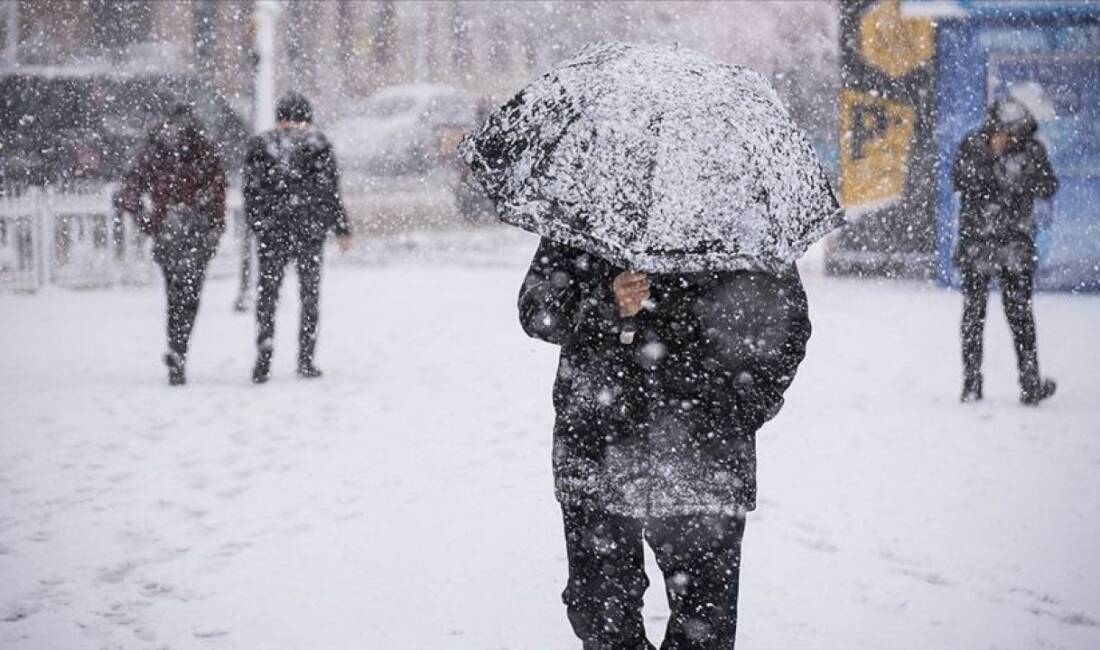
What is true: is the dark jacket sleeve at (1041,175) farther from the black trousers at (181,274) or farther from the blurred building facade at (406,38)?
the blurred building facade at (406,38)

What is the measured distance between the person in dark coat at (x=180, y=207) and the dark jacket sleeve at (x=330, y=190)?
72cm

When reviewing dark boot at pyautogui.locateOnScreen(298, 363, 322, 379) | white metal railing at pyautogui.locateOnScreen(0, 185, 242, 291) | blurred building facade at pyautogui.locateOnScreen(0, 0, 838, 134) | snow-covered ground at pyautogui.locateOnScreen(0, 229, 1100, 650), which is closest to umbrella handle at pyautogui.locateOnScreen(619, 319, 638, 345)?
snow-covered ground at pyautogui.locateOnScreen(0, 229, 1100, 650)

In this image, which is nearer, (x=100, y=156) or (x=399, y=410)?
(x=399, y=410)

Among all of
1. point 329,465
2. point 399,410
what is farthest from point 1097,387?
point 329,465

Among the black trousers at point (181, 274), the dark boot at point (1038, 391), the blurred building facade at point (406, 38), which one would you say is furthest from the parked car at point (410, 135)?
the dark boot at point (1038, 391)

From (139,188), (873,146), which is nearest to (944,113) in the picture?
(873,146)

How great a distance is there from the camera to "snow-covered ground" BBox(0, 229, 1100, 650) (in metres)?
4.25

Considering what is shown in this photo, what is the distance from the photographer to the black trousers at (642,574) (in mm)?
2953

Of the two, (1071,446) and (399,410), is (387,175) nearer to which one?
(399,410)

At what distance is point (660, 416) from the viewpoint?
2.93 m

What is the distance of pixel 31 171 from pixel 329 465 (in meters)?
11.6

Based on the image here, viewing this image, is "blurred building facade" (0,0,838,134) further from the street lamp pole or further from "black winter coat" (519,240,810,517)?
"black winter coat" (519,240,810,517)

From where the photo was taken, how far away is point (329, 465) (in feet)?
20.5

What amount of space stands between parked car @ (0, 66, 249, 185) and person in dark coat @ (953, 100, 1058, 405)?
1213cm
